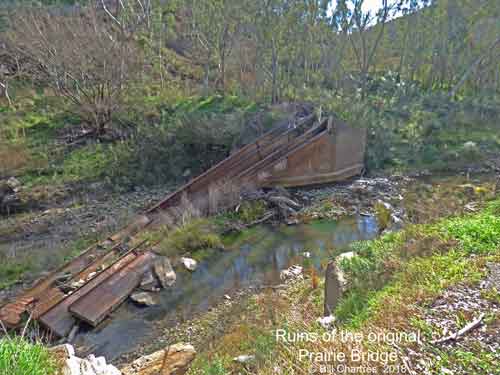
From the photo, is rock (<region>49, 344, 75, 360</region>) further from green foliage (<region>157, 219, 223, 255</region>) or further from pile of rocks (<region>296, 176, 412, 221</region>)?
pile of rocks (<region>296, 176, 412, 221</region>)

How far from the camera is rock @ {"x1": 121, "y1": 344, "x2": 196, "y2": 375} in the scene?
3.28 m

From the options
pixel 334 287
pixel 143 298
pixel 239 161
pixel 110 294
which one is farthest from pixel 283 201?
pixel 110 294

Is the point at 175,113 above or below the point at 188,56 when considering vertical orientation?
below

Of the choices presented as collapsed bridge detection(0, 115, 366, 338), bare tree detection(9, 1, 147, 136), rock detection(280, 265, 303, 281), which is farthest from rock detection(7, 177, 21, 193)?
rock detection(280, 265, 303, 281)

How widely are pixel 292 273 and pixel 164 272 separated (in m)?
2.75

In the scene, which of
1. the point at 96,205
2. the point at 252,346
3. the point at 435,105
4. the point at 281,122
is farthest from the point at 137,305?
the point at 435,105

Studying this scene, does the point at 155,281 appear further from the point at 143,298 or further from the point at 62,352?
the point at 62,352

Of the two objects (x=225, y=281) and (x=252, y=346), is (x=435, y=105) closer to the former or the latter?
(x=225, y=281)

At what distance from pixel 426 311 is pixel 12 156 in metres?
13.4

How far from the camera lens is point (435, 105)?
18.9 metres

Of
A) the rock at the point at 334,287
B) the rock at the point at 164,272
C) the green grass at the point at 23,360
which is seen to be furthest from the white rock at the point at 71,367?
the rock at the point at 164,272

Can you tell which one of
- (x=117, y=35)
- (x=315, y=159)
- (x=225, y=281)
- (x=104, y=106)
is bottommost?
(x=225, y=281)

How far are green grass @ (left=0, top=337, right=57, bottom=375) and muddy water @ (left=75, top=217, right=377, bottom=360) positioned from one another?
295cm

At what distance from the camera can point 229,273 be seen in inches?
264
